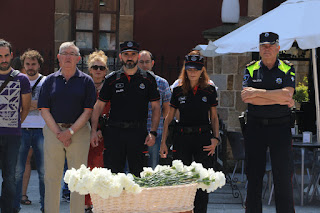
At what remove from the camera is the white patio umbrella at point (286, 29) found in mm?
7648

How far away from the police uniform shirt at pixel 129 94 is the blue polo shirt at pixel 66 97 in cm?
17

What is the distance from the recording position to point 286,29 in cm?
793

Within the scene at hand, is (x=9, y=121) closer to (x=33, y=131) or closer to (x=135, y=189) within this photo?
(x=33, y=131)

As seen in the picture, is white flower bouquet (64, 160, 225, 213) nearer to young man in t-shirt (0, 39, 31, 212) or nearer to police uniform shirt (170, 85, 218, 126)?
police uniform shirt (170, 85, 218, 126)

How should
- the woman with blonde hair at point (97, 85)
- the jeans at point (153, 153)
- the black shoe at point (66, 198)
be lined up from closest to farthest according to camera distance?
1. the woman with blonde hair at point (97, 85)
2. the jeans at point (153, 153)
3. the black shoe at point (66, 198)

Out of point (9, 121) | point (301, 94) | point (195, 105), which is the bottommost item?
point (9, 121)

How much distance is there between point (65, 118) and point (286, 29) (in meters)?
3.26

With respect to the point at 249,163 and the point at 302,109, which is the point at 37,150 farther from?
the point at 302,109

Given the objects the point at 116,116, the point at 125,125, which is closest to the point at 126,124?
the point at 125,125

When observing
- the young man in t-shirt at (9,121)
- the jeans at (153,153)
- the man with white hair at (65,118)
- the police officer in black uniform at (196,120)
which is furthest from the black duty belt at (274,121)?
the young man in t-shirt at (9,121)

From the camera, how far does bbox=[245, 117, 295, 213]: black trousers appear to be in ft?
19.7

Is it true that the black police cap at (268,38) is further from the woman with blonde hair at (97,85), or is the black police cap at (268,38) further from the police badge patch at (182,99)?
the woman with blonde hair at (97,85)

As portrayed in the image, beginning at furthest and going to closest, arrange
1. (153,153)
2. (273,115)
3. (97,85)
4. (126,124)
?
(153,153), (97,85), (126,124), (273,115)

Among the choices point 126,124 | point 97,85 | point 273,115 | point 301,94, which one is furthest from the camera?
point 301,94
